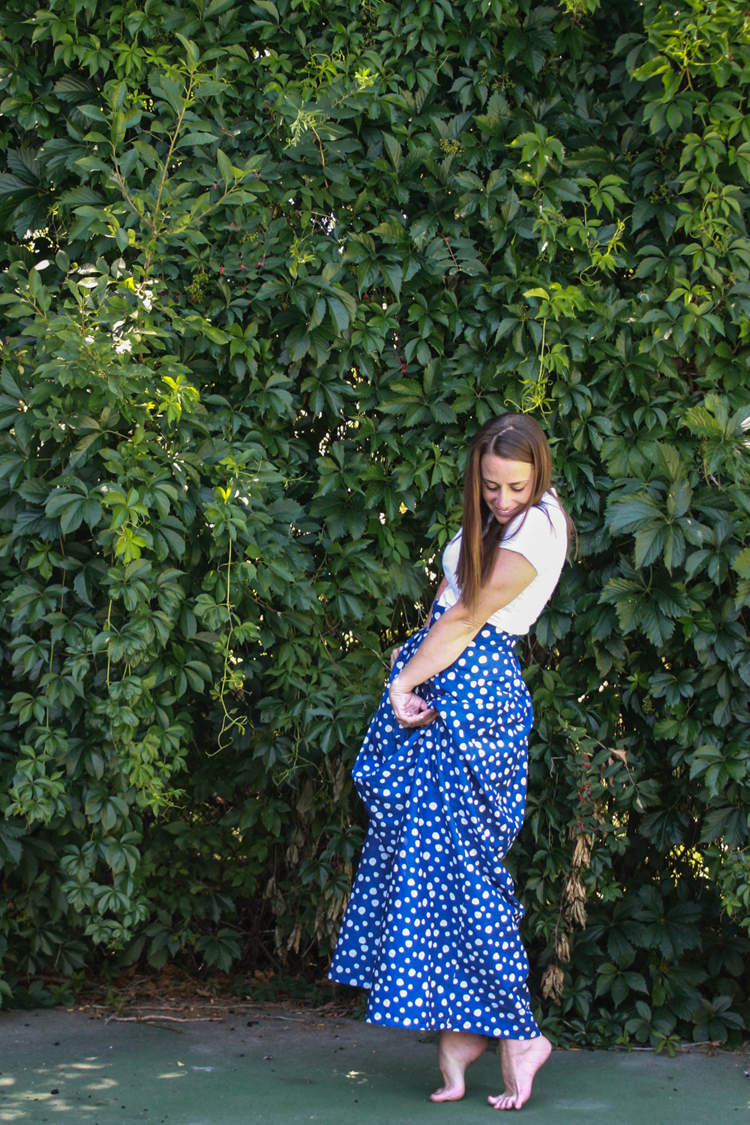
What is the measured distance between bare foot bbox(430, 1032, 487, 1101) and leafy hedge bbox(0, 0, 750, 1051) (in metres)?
0.46

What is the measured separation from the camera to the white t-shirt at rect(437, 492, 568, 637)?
2373mm

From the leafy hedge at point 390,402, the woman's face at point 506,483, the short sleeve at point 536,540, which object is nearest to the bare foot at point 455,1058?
the leafy hedge at point 390,402

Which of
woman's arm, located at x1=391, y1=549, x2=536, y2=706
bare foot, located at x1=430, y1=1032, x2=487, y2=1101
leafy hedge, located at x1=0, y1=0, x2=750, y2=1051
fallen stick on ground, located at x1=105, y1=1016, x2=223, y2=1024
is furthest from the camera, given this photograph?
fallen stick on ground, located at x1=105, y1=1016, x2=223, y2=1024

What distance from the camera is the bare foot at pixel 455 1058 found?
2480 mm

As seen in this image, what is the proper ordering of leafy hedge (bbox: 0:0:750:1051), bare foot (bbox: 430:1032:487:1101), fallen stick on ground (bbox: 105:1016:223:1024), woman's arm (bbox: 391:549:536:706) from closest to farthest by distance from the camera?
woman's arm (bbox: 391:549:536:706) < bare foot (bbox: 430:1032:487:1101) < leafy hedge (bbox: 0:0:750:1051) < fallen stick on ground (bbox: 105:1016:223:1024)

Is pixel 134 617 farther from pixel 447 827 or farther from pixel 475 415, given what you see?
pixel 475 415

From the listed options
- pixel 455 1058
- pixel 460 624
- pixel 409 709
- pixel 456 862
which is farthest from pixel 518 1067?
pixel 460 624

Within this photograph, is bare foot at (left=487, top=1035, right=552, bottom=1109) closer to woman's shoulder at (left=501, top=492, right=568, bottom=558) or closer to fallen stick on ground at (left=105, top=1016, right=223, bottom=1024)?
fallen stick on ground at (left=105, top=1016, right=223, bottom=1024)

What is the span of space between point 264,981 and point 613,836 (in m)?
1.19

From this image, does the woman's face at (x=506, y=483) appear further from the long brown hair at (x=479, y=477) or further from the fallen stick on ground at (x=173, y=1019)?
the fallen stick on ground at (x=173, y=1019)

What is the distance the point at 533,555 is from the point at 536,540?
35 mm

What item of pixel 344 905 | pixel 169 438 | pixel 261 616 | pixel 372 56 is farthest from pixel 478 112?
pixel 344 905

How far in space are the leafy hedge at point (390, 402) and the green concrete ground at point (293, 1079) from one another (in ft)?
0.73

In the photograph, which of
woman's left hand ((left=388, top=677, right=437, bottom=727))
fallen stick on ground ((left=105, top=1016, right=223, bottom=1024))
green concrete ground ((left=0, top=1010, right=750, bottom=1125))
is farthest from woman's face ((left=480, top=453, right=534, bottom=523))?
fallen stick on ground ((left=105, top=1016, right=223, bottom=1024))
